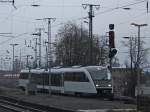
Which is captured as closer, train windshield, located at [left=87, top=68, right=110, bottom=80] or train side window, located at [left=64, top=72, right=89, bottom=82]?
train windshield, located at [left=87, top=68, right=110, bottom=80]

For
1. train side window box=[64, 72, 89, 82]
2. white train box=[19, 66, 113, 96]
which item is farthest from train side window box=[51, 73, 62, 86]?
train side window box=[64, 72, 89, 82]

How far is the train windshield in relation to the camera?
45644 millimetres

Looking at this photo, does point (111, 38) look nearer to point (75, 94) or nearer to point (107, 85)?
point (107, 85)

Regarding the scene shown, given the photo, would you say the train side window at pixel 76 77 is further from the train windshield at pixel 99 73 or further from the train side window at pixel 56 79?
the train side window at pixel 56 79

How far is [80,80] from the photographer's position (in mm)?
47531

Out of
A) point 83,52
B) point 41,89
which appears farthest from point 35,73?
point 83,52

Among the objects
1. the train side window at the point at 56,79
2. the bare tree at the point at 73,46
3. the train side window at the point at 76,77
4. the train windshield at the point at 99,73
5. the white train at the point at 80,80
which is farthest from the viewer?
the bare tree at the point at 73,46

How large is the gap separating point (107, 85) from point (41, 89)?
1954 cm

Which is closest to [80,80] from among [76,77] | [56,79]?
[76,77]

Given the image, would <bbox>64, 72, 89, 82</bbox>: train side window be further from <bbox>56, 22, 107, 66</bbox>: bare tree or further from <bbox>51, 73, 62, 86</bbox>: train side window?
<bbox>56, 22, 107, 66</bbox>: bare tree

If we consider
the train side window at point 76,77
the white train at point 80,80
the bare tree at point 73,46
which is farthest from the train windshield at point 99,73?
the bare tree at point 73,46

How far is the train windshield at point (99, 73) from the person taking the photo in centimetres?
4564

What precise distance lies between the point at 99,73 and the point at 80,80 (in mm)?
2489

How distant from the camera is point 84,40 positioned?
9356 cm
